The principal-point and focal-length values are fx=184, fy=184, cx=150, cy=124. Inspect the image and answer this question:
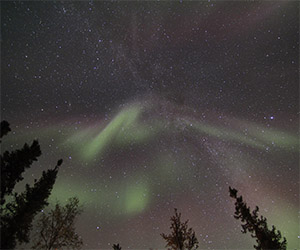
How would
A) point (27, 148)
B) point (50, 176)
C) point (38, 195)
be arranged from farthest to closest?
point (50, 176) → point (38, 195) → point (27, 148)

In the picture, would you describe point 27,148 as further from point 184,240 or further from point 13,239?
point 184,240

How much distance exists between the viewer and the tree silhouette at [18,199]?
12.9 meters

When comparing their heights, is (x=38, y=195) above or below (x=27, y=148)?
below

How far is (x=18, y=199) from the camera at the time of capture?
1430 centimetres

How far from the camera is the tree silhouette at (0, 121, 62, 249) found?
12875 mm

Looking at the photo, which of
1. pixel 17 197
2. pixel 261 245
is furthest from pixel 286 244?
pixel 17 197

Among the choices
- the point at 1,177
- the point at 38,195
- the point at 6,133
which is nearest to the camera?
the point at 6,133

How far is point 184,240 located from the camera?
1628cm

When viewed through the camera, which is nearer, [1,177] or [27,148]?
[1,177]

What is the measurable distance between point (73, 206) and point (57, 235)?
2.75 meters

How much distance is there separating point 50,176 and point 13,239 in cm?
481

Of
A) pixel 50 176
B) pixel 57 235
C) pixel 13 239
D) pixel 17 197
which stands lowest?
pixel 13 239

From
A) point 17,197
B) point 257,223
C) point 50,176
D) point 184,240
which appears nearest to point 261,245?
point 257,223

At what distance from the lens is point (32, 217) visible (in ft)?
47.1
